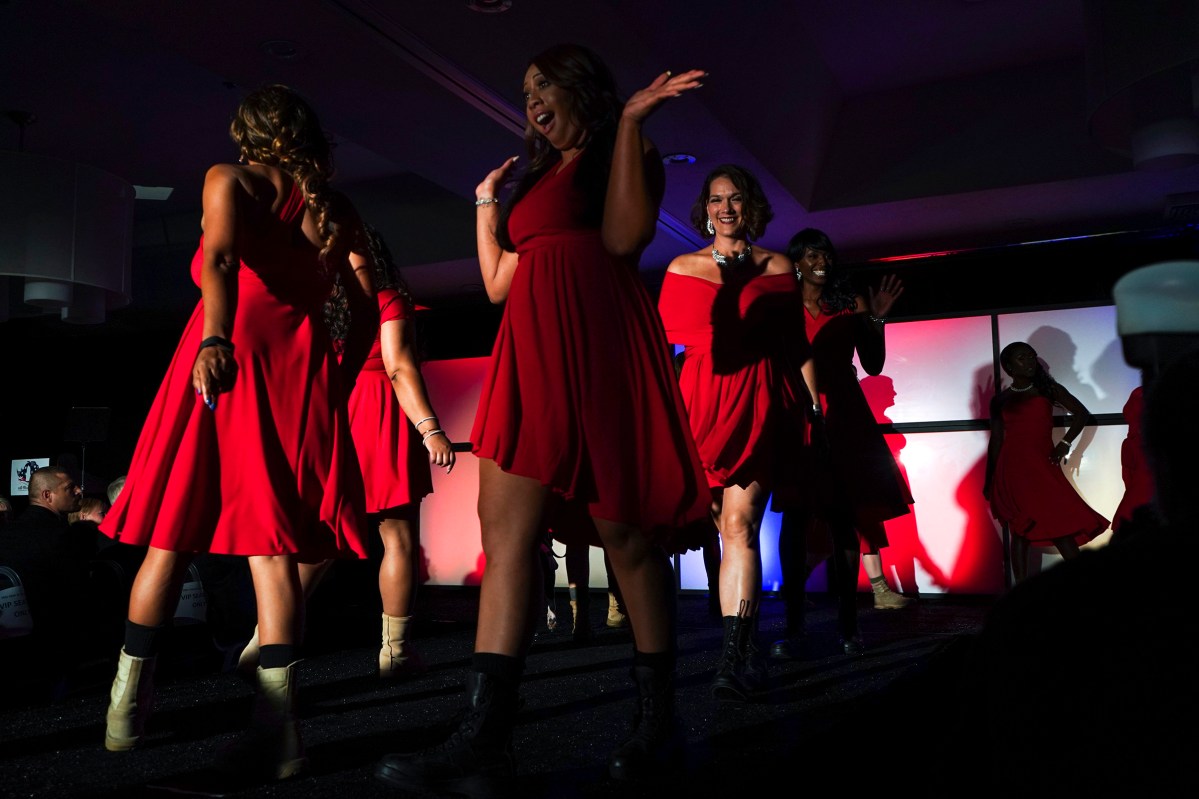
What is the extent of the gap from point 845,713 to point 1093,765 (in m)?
1.72

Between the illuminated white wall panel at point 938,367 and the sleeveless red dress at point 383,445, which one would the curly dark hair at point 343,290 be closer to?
the sleeveless red dress at point 383,445

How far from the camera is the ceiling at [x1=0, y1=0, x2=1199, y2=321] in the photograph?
13.2 ft

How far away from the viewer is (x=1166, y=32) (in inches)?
125

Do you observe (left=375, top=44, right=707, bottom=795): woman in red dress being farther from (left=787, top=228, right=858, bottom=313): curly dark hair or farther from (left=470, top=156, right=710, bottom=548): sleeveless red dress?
(left=787, top=228, right=858, bottom=313): curly dark hair

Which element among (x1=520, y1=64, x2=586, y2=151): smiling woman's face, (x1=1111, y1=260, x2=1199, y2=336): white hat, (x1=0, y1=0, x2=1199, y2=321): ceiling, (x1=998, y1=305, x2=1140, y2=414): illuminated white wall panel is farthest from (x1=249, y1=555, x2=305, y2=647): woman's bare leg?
(x1=998, y1=305, x2=1140, y2=414): illuminated white wall panel

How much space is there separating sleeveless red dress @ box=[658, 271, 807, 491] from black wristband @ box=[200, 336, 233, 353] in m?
1.35

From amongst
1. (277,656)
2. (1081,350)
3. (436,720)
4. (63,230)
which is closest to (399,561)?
(436,720)

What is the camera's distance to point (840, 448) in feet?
12.2

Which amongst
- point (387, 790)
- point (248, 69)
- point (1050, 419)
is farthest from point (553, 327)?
point (1050, 419)

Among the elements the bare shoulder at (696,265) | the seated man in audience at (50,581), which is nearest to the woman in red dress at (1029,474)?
the bare shoulder at (696,265)

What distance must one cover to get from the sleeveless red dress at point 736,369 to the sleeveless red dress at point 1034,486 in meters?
3.54

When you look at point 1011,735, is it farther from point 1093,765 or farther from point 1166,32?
point 1166,32

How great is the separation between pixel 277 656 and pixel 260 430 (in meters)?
0.40

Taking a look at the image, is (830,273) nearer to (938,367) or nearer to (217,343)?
(217,343)
